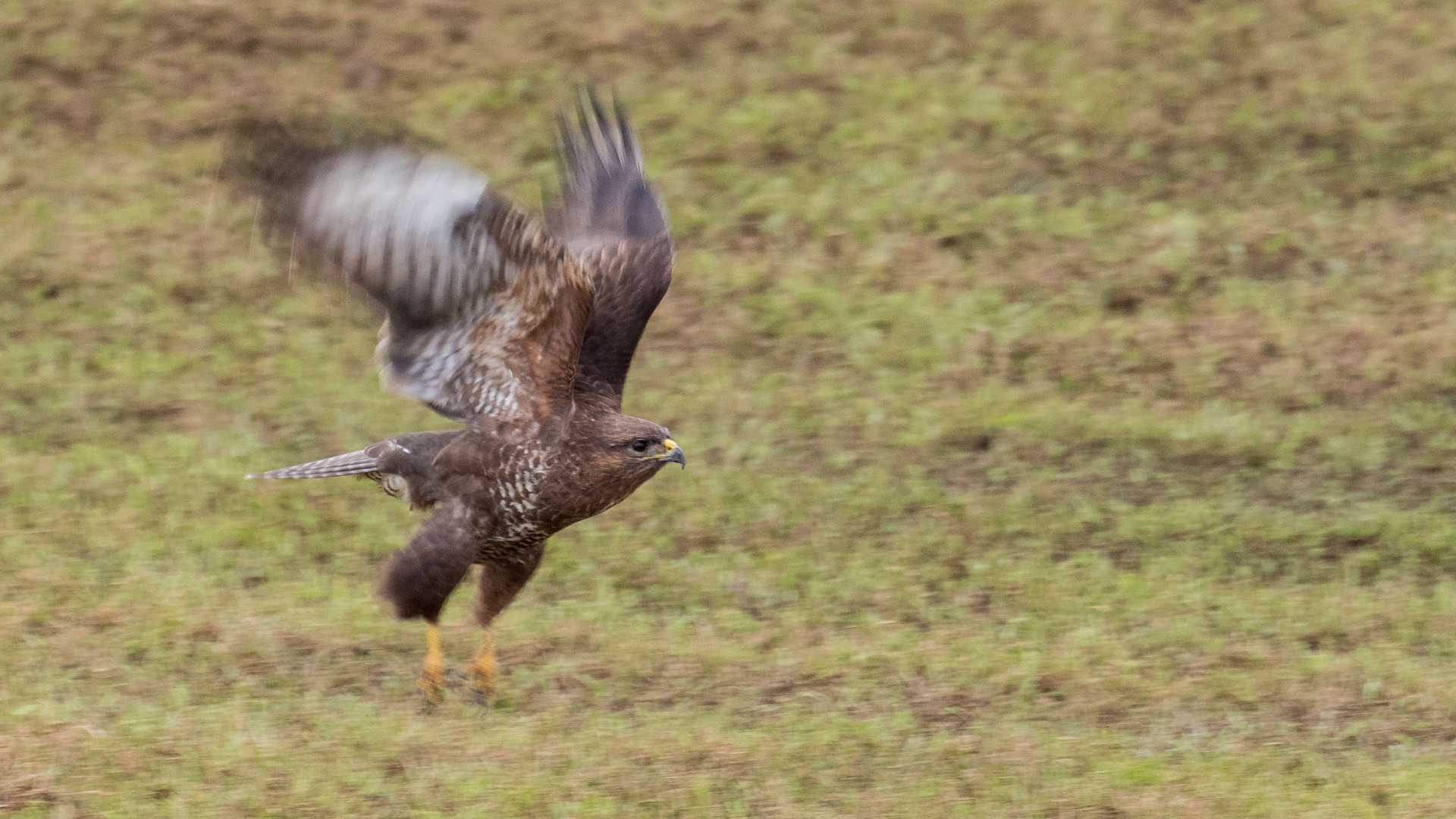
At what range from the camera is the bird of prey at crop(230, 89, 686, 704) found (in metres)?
6.39

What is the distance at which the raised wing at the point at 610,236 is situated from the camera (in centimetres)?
766

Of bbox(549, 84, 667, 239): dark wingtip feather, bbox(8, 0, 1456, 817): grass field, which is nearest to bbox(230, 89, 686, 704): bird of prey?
bbox(549, 84, 667, 239): dark wingtip feather

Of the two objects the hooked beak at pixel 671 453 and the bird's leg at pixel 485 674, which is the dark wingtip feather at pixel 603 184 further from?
the bird's leg at pixel 485 674

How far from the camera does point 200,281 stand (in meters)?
12.6

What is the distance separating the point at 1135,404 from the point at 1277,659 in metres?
3.47

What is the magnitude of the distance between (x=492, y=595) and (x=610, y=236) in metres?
1.99

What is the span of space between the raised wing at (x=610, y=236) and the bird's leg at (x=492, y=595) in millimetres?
807

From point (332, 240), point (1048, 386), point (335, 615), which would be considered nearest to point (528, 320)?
point (332, 240)

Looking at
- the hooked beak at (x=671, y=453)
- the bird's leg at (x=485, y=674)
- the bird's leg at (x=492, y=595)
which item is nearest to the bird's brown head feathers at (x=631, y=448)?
the hooked beak at (x=671, y=453)

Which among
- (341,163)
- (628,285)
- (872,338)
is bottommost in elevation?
(872,338)

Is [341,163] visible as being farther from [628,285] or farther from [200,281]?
[200,281]

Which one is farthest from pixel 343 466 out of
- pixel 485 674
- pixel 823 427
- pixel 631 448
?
pixel 823 427

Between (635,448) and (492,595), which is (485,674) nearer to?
(492,595)

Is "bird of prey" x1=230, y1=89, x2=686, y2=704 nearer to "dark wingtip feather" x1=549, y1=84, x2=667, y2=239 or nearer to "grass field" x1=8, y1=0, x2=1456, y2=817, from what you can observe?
"dark wingtip feather" x1=549, y1=84, x2=667, y2=239
